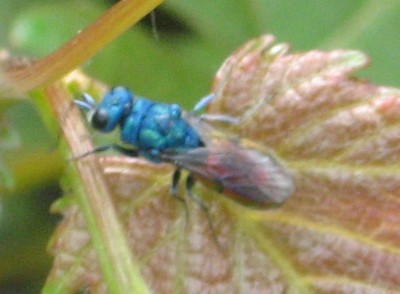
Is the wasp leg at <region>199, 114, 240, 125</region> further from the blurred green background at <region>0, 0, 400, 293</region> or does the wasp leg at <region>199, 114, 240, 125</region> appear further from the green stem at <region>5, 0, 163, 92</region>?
the blurred green background at <region>0, 0, 400, 293</region>

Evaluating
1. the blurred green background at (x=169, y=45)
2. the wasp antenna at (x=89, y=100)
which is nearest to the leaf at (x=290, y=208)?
the wasp antenna at (x=89, y=100)

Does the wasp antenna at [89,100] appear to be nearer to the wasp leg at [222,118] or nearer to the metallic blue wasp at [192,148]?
the metallic blue wasp at [192,148]

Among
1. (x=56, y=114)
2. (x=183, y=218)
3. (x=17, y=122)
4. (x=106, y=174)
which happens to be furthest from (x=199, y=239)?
(x=17, y=122)

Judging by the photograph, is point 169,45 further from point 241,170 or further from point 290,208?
point 290,208

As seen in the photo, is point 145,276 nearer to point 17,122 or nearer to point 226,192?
point 226,192

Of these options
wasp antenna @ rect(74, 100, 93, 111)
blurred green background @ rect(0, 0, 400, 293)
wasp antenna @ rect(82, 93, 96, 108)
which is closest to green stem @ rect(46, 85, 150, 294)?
wasp antenna @ rect(74, 100, 93, 111)

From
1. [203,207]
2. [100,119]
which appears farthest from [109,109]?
[203,207]
